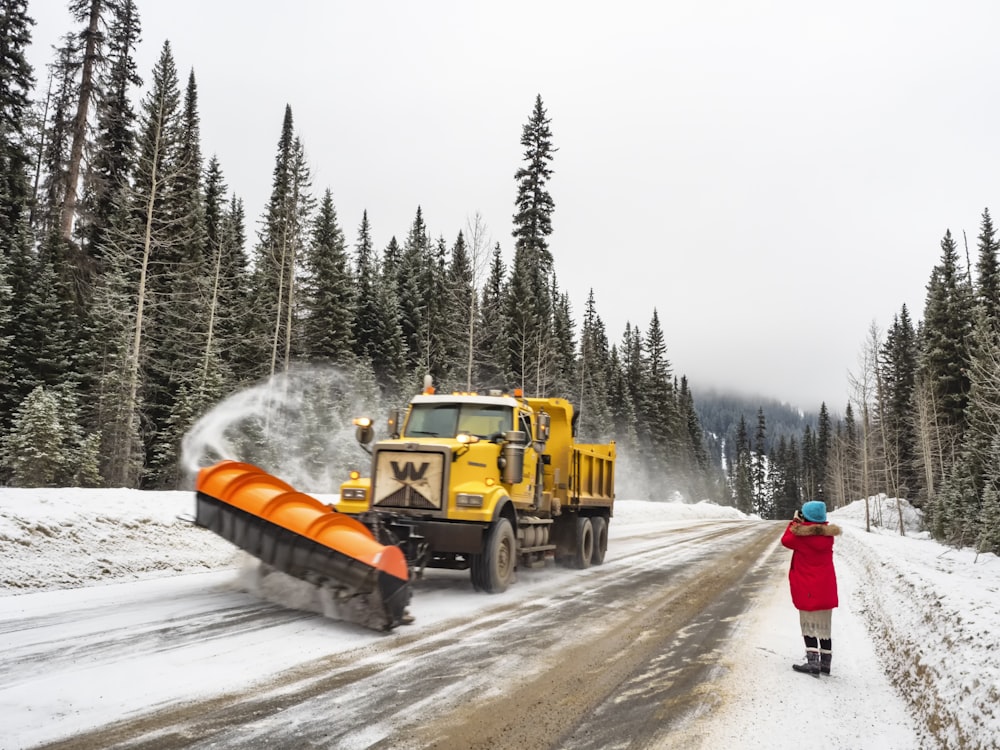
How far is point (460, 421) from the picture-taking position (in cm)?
998

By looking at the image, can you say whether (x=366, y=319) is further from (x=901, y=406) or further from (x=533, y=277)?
(x=901, y=406)

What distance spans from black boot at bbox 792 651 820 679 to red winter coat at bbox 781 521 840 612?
0.39 m

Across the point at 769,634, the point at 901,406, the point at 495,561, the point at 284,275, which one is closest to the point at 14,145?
the point at 284,275

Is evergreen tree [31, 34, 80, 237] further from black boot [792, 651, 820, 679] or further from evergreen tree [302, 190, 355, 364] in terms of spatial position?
black boot [792, 651, 820, 679]

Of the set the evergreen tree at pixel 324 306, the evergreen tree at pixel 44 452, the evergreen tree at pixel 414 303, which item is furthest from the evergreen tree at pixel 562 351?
A: the evergreen tree at pixel 44 452

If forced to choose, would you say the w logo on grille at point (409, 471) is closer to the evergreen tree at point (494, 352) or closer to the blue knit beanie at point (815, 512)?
the blue knit beanie at point (815, 512)

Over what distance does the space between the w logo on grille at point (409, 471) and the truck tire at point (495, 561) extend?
49.5 inches

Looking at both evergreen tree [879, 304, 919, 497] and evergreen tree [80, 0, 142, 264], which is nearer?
evergreen tree [80, 0, 142, 264]

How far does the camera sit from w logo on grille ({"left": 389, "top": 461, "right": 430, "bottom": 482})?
28.5ft

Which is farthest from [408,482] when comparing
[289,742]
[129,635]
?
[289,742]

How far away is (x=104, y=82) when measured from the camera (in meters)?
28.5

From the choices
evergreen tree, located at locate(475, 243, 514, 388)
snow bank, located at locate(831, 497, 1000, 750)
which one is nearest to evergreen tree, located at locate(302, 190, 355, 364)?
evergreen tree, located at locate(475, 243, 514, 388)

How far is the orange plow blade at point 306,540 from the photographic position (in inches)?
251

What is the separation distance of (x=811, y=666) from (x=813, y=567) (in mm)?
865
